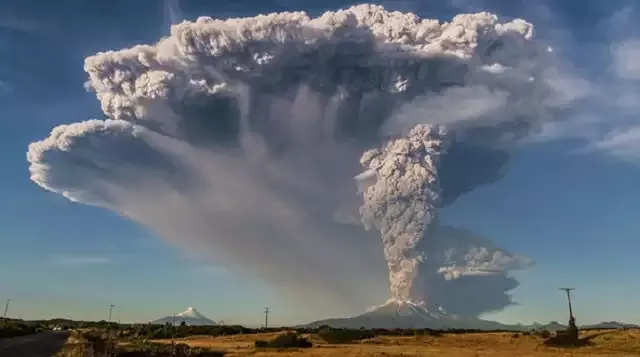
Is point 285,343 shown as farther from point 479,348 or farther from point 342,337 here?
point 479,348

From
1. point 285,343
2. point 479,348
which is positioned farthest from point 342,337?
point 479,348

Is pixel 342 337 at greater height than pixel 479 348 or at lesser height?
greater

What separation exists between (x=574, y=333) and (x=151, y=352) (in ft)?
164

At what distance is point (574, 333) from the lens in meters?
76.6

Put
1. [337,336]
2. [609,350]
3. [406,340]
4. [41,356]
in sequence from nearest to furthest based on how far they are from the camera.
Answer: [41,356]
[609,350]
[406,340]
[337,336]

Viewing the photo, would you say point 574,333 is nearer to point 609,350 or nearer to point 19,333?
point 609,350

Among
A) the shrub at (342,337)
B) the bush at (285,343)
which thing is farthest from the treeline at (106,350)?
the shrub at (342,337)

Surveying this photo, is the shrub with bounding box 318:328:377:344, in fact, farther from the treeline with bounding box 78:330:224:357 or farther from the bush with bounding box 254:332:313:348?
the treeline with bounding box 78:330:224:357

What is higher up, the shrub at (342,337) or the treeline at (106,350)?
the shrub at (342,337)

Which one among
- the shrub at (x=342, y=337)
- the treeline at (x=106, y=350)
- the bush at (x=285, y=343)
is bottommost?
the treeline at (x=106, y=350)

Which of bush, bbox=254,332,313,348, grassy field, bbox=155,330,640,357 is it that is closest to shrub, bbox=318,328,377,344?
grassy field, bbox=155,330,640,357

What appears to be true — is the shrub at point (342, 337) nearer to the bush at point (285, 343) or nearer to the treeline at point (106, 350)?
the bush at point (285, 343)

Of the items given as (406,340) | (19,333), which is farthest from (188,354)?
(19,333)

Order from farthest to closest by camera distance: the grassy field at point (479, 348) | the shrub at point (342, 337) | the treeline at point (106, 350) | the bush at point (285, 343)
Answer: the shrub at point (342, 337), the bush at point (285, 343), the grassy field at point (479, 348), the treeline at point (106, 350)
